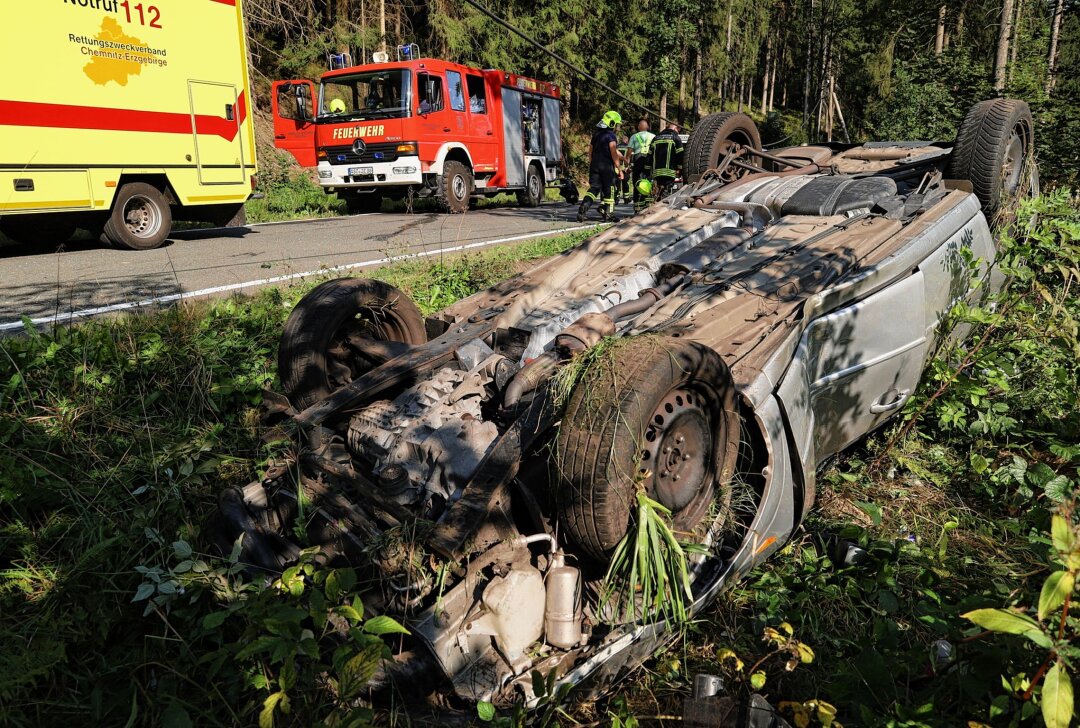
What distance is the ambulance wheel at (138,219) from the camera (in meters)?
8.21

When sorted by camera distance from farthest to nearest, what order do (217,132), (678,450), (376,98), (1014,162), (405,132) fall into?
(376,98)
(405,132)
(217,132)
(1014,162)
(678,450)

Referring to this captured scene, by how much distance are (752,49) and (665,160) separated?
34227 millimetres

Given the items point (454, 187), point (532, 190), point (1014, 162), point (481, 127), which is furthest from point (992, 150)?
point (532, 190)

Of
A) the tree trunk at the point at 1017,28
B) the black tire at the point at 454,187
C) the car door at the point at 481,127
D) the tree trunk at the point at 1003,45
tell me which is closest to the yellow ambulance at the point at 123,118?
the black tire at the point at 454,187

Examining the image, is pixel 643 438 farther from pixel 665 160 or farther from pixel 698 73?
pixel 698 73

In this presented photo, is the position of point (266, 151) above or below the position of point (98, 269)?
above

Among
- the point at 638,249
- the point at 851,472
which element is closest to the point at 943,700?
the point at 851,472

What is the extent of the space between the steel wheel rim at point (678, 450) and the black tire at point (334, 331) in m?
1.50

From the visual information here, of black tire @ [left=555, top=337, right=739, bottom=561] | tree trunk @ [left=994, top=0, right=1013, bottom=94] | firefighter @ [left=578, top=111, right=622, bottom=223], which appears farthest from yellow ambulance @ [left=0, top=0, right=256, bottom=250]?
tree trunk @ [left=994, top=0, right=1013, bottom=94]

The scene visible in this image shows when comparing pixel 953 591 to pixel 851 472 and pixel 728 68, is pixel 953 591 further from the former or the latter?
pixel 728 68

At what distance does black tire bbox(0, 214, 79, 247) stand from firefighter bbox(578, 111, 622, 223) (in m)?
6.84

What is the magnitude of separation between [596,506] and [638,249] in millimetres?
2060

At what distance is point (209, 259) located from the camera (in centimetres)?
715

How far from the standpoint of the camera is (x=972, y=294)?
381cm
